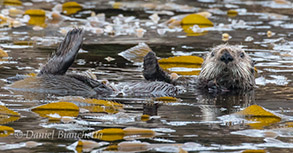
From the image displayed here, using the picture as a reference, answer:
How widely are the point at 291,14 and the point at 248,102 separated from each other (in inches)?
325

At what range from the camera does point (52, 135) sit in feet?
15.8

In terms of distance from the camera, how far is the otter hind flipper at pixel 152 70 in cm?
707

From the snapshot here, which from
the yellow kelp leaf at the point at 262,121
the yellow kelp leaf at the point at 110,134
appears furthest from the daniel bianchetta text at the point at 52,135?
the yellow kelp leaf at the point at 262,121

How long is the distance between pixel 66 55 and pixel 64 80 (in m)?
0.29

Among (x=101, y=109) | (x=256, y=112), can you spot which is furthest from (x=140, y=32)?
A: (x=256, y=112)

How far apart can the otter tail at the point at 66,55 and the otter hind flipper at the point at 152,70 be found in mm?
860

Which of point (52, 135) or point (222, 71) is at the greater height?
point (222, 71)

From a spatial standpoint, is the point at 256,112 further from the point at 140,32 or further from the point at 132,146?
the point at 140,32

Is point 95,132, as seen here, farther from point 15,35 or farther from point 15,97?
point 15,35

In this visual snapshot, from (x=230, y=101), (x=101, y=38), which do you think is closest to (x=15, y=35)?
(x=101, y=38)

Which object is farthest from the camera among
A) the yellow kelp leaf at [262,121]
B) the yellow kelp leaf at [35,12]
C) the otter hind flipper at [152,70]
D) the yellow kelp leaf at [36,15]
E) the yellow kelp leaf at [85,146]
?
the yellow kelp leaf at [35,12]

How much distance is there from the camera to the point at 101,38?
444 inches

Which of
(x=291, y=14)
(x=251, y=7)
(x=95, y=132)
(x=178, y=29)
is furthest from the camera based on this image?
(x=251, y=7)

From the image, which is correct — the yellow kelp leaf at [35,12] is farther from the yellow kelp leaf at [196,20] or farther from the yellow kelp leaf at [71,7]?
the yellow kelp leaf at [196,20]
